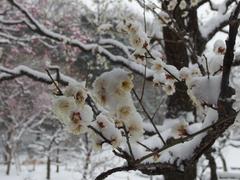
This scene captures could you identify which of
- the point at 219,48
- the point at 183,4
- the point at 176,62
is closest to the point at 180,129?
the point at 219,48

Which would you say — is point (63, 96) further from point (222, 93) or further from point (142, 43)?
point (142, 43)

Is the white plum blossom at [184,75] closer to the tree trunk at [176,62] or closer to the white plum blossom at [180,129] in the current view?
the white plum blossom at [180,129]

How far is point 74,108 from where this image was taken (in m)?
1.44

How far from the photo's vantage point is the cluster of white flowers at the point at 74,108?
143 cm

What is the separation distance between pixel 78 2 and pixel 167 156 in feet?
55.9

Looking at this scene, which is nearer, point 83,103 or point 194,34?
point 83,103

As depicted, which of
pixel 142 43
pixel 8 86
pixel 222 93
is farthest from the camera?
pixel 8 86

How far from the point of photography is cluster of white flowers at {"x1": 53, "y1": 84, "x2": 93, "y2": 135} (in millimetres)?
1427

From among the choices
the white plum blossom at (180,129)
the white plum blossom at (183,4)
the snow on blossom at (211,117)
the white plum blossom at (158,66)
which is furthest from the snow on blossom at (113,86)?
the white plum blossom at (183,4)

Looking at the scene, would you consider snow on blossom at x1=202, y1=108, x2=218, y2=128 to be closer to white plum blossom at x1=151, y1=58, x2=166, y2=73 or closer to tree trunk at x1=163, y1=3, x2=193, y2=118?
white plum blossom at x1=151, y1=58, x2=166, y2=73

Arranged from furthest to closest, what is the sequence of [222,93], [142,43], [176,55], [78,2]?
[78,2]
[176,55]
[142,43]
[222,93]

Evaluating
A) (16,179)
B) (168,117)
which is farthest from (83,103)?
(16,179)

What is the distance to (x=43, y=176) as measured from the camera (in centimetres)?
1778

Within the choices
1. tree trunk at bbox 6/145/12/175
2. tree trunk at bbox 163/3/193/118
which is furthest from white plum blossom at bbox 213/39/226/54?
tree trunk at bbox 6/145/12/175
